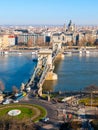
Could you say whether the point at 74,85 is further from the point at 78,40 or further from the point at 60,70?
the point at 78,40

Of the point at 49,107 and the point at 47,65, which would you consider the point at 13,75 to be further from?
the point at 49,107

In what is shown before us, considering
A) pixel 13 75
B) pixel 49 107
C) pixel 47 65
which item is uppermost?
pixel 49 107

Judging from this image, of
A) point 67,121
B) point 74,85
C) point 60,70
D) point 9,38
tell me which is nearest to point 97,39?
point 9,38

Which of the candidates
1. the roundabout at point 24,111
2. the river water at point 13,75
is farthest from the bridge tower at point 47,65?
the roundabout at point 24,111

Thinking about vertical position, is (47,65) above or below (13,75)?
above

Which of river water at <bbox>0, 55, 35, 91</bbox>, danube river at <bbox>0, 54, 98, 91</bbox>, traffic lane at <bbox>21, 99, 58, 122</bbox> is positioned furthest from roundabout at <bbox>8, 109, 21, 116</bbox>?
danube river at <bbox>0, 54, 98, 91</bbox>

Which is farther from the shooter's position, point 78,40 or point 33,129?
point 78,40

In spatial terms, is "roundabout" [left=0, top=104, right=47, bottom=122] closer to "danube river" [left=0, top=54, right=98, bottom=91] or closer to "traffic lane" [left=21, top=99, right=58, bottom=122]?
"traffic lane" [left=21, top=99, right=58, bottom=122]

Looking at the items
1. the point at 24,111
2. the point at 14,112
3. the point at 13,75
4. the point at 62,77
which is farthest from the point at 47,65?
the point at 14,112

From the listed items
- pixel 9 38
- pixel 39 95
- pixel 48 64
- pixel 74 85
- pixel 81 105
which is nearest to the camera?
pixel 81 105

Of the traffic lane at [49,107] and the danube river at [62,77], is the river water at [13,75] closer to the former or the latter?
the danube river at [62,77]

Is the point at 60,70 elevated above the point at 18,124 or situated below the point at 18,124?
below
